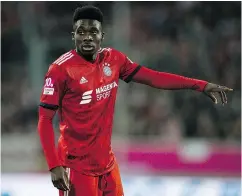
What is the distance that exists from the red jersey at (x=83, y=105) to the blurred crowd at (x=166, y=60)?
19.8ft

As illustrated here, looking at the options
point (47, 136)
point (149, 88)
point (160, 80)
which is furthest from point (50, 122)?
point (149, 88)

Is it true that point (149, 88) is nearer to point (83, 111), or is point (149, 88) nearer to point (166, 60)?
point (166, 60)

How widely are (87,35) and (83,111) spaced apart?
1.72 feet

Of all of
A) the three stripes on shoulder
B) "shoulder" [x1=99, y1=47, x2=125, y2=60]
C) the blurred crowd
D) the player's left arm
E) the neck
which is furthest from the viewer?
the blurred crowd

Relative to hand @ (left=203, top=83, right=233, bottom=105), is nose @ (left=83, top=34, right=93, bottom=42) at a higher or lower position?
higher

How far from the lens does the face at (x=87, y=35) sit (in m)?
5.00

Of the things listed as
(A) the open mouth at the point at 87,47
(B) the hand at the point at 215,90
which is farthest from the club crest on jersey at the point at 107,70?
(B) the hand at the point at 215,90

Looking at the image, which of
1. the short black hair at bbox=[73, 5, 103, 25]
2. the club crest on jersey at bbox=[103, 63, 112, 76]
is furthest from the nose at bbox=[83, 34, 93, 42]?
the club crest on jersey at bbox=[103, 63, 112, 76]

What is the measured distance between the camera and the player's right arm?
488cm

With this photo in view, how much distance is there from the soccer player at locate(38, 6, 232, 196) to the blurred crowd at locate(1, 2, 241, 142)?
19.7 feet

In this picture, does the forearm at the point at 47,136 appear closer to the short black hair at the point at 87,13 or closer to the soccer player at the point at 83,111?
the soccer player at the point at 83,111

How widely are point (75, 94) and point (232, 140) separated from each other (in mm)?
6430

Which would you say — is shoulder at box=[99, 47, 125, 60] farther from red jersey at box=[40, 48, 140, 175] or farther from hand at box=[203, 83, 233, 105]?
hand at box=[203, 83, 233, 105]

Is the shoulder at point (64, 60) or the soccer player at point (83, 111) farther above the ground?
the shoulder at point (64, 60)
